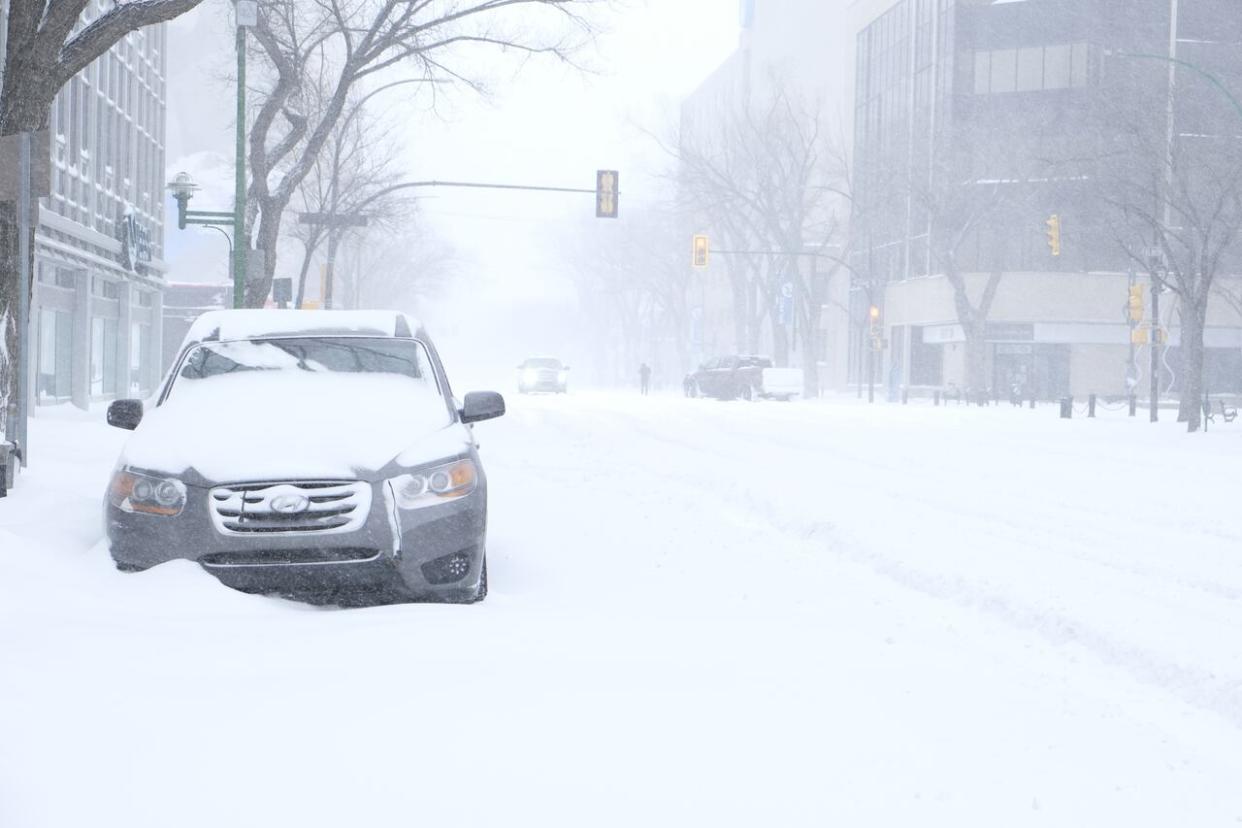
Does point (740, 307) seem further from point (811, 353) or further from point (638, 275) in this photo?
point (638, 275)

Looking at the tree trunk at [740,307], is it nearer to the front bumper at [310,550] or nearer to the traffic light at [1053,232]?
the traffic light at [1053,232]

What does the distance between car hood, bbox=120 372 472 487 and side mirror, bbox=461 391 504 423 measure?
27 cm

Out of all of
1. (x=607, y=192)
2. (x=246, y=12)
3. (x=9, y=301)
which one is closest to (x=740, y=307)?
(x=607, y=192)

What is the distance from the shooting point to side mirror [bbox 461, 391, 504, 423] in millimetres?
8172

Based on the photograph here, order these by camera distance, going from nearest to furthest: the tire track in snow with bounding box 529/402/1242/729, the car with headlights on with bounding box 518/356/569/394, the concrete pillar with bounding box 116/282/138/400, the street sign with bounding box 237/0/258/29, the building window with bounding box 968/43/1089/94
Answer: the tire track in snow with bounding box 529/402/1242/729 < the street sign with bounding box 237/0/258/29 < the concrete pillar with bounding box 116/282/138/400 < the car with headlights on with bounding box 518/356/569/394 < the building window with bounding box 968/43/1089/94

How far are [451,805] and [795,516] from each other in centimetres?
840

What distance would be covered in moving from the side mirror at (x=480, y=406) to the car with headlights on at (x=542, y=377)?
49489 millimetres

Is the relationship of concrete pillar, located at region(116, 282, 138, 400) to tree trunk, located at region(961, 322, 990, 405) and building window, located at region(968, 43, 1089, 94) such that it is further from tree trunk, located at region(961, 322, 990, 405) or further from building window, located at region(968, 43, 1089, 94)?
building window, located at region(968, 43, 1089, 94)

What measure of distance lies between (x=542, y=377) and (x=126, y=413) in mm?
50115

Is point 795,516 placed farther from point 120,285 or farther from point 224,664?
point 120,285

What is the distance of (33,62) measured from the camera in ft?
39.8

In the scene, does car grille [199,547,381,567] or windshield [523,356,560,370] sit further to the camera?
windshield [523,356,560,370]

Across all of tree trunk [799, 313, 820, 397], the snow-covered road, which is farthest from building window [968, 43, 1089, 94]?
the snow-covered road

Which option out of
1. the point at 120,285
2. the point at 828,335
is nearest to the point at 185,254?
the point at 828,335
